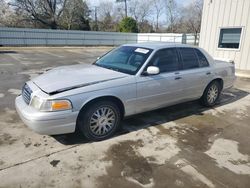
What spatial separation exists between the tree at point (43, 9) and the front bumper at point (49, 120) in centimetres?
3152

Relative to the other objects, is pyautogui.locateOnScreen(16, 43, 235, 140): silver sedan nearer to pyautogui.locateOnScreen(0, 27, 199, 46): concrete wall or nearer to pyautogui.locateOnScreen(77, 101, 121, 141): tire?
pyautogui.locateOnScreen(77, 101, 121, 141): tire

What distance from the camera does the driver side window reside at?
4365 millimetres

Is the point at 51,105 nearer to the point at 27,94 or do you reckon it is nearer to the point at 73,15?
the point at 27,94

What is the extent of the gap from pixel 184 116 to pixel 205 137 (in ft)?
3.26

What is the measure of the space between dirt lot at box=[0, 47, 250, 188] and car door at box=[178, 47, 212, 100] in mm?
615

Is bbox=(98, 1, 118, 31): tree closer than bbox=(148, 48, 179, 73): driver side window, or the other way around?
bbox=(148, 48, 179, 73): driver side window

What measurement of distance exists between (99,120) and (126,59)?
1421 millimetres

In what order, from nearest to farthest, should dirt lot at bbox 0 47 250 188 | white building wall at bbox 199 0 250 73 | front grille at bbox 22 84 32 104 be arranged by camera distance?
dirt lot at bbox 0 47 250 188 → front grille at bbox 22 84 32 104 → white building wall at bbox 199 0 250 73

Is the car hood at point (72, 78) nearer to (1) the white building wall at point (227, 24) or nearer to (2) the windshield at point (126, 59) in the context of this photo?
(2) the windshield at point (126, 59)

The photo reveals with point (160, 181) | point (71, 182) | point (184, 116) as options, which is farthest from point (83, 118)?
point (184, 116)

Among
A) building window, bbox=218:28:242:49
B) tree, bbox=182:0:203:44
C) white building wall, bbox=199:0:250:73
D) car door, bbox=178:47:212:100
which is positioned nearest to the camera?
car door, bbox=178:47:212:100

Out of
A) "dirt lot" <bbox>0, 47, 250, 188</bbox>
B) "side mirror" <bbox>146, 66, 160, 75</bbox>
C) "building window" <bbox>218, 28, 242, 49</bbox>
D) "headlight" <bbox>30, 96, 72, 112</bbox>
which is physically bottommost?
"dirt lot" <bbox>0, 47, 250, 188</bbox>

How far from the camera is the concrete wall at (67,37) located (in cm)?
2191

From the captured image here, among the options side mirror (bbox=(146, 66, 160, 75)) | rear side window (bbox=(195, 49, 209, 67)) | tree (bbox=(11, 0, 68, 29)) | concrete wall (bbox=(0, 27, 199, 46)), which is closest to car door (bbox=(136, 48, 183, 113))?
side mirror (bbox=(146, 66, 160, 75))
